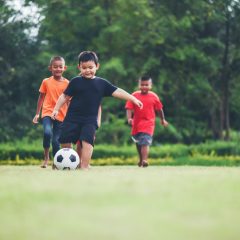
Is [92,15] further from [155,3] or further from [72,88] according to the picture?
[72,88]

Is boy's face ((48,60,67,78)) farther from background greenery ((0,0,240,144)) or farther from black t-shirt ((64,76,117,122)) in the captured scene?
background greenery ((0,0,240,144))

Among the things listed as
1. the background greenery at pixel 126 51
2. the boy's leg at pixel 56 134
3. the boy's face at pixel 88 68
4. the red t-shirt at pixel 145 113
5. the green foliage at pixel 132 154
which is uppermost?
the background greenery at pixel 126 51

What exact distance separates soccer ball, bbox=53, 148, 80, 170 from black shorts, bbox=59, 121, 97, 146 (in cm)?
34

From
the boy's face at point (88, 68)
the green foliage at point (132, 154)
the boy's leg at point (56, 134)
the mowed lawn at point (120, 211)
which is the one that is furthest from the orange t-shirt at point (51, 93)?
the green foliage at point (132, 154)

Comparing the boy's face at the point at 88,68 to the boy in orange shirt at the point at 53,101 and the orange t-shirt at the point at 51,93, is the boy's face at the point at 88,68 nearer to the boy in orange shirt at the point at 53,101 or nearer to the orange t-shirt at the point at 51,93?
Answer: the boy in orange shirt at the point at 53,101

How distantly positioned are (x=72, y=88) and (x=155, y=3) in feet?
48.7

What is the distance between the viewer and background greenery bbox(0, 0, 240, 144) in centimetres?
2145

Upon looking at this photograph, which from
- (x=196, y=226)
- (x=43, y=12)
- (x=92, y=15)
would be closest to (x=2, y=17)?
(x=43, y=12)

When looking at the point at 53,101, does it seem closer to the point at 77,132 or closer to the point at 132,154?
the point at 77,132

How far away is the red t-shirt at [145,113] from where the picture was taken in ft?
41.7

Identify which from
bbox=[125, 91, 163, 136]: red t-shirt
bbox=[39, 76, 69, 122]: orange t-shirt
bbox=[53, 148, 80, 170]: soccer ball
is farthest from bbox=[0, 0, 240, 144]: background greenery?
bbox=[53, 148, 80, 170]: soccer ball

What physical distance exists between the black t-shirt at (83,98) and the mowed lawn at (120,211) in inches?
153

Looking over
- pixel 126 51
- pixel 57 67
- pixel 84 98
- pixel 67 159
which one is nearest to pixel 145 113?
pixel 57 67

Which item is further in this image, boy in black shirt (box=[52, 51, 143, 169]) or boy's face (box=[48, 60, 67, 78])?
boy's face (box=[48, 60, 67, 78])
